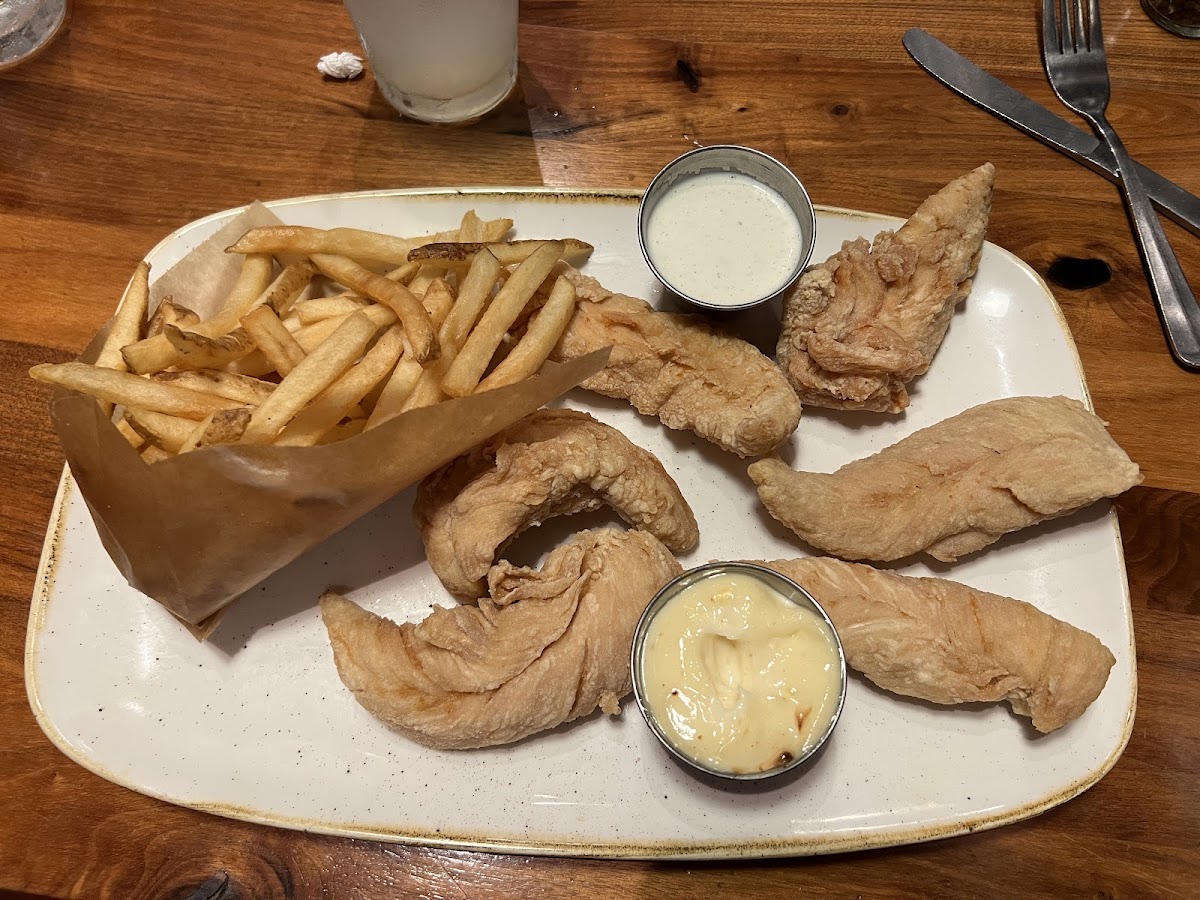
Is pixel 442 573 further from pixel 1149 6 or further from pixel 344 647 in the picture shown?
pixel 1149 6

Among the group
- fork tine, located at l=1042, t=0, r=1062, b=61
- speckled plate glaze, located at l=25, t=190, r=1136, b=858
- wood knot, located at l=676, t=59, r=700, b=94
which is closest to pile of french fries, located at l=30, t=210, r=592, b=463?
speckled plate glaze, located at l=25, t=190, r=1136, b=858

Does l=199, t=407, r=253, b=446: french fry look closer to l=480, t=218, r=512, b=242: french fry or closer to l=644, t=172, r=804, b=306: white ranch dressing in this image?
l=480, t=218, r=512, b=242: french fry

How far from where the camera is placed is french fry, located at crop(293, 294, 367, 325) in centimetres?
245

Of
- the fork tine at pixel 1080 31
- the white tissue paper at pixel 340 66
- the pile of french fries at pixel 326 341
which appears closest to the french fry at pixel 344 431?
the pile of french fries at pixel 326 341

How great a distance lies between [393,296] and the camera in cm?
226

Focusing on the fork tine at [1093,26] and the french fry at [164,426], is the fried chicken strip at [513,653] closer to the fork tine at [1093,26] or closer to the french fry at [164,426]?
the french fry at [164,426]

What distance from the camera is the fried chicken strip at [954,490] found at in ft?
7.88

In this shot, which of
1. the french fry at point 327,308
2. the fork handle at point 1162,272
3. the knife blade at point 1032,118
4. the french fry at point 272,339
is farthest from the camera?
the knife blade at point 1032,118

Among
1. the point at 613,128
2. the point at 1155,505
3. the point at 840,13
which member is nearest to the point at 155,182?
the point at 613,128

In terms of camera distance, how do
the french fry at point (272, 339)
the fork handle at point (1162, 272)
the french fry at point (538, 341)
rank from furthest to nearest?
the fork handle at point (1162, 272)
the french fry at point (538, 341)
the french fry at point (272, 339)

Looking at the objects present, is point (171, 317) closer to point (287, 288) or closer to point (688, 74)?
point (287, 288)

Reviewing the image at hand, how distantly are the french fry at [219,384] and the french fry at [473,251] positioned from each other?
0.61 metres

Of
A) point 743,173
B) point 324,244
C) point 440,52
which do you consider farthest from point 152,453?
point 743,173

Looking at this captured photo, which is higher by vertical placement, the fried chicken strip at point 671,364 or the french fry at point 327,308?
the french fry at point 327,308
